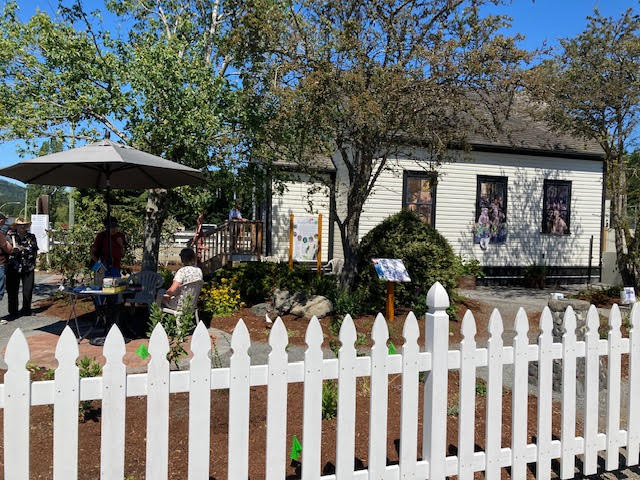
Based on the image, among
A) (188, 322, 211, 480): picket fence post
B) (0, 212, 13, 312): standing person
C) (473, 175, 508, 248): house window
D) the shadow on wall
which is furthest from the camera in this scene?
the shadow on wall

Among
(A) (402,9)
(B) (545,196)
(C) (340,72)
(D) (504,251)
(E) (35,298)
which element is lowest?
(E) (35,298)

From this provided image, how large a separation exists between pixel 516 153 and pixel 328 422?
14.1 m

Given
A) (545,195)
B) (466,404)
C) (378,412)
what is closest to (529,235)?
(545,195)

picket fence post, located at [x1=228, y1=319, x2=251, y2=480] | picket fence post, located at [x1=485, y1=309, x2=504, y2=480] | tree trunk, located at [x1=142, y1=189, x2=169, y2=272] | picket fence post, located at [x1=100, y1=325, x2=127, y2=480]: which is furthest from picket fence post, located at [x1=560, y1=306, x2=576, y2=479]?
tree trunk, located at [x1=142, y1=189, x2=169, y2=272]

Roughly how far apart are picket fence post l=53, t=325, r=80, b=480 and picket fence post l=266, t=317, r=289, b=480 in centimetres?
92

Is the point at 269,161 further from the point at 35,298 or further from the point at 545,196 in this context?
the point at 545,196

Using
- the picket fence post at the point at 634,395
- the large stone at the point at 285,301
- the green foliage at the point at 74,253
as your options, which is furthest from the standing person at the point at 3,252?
the picket fence post at the point at 634,395

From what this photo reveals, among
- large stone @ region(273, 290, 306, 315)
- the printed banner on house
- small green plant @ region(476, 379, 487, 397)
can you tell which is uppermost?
the printed banner on house

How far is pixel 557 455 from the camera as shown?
3311 mm

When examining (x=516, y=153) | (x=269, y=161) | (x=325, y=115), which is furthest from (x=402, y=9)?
(x=516, y=153)

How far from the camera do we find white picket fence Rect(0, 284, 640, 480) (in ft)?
7.55

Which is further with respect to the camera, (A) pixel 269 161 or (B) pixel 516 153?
(B) pixel 516 153

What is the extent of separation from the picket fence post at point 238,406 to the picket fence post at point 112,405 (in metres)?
0.52

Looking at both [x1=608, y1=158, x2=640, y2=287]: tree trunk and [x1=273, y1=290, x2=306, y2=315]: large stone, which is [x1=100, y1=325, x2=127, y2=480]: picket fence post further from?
[x1=608, y1=158, x2=640, y2=287]: tree trunk
